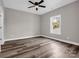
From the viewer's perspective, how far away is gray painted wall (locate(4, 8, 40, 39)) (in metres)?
4.50

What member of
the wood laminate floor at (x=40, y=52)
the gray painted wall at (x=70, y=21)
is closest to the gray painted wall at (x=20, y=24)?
the wood laminate floor at (x=40, y=52)

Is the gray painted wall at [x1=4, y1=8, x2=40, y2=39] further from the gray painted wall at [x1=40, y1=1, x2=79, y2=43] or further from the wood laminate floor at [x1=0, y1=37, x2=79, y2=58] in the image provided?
the gray painted wall at [x1=40, y1=1, x2=79, y2=43]

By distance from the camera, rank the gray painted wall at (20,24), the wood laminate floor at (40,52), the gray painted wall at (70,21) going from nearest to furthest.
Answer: the wood laminate floor at (40,52)
the gray painted wall at (70,21)
the gray painted wall at (20,24)

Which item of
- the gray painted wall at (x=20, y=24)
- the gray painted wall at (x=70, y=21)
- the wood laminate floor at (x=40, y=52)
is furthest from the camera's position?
the gray painted wall at (x=20, y=24)

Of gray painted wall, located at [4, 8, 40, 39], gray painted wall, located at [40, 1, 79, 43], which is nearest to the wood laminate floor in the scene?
gray painted wall, located at [40, 1, 79, 43]

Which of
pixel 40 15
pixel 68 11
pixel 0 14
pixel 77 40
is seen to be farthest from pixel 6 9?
pixel 77 40

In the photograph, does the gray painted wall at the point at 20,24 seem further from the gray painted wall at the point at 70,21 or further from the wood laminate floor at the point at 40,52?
the gray painted wall at the point at 70,21

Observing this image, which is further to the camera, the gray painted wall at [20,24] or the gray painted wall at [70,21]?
the gray painted wall at [20,24]

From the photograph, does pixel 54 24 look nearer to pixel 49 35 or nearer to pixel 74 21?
pixel 49 35

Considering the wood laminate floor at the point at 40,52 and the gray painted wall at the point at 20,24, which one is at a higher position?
the gray painted wall at the point at 20,24

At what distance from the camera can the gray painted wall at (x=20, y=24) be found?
4.50m

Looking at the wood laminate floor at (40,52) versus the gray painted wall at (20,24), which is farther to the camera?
the gray painted wall at (20,24)

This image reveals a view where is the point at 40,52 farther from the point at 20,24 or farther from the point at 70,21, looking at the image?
the point at 20,24

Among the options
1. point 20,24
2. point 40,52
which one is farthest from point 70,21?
point 20,24
